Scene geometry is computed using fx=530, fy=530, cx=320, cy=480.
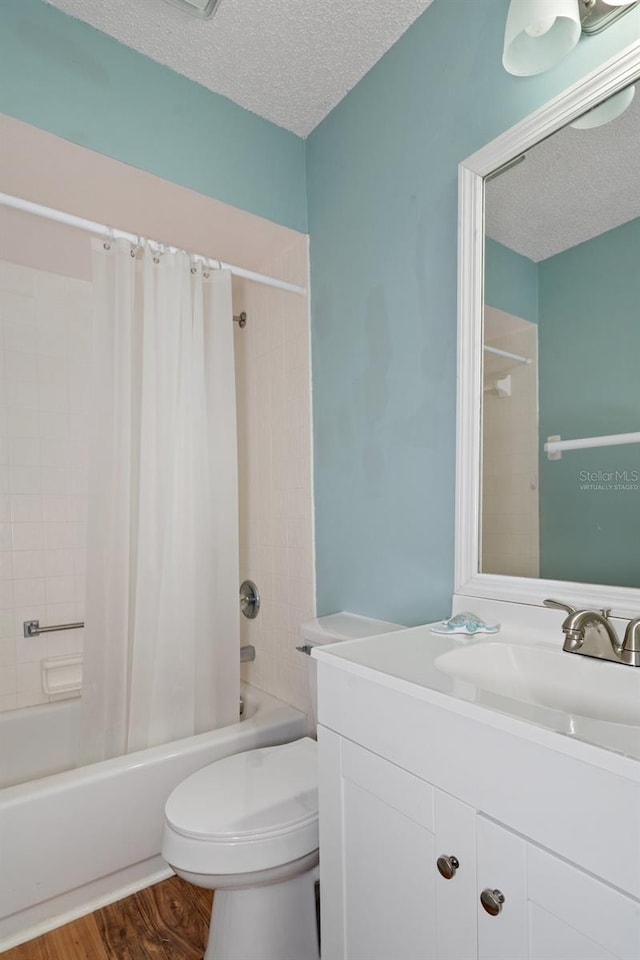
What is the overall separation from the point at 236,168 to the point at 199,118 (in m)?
0.18

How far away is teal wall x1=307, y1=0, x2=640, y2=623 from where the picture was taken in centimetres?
138

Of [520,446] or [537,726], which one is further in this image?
[520,446]

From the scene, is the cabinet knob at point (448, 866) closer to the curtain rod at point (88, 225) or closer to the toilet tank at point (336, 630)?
the toilet tank at point (336, 630)

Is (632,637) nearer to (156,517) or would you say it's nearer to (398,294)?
(398,294)

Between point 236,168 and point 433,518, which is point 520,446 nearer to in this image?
point 433,518

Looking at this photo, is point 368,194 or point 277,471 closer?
point 368,194

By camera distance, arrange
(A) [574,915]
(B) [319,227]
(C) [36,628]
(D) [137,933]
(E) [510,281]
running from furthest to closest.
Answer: (C) [36,628] < (B) [319,227] < (D) [137,933] < (E) [510,281] < (A) [574,915]

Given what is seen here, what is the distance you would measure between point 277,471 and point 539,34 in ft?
4.95

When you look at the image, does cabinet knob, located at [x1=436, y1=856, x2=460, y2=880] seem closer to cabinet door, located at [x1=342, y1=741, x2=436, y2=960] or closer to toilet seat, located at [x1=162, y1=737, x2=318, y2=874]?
cabinet door, located at [x1=342, y1=741, x2=436, y2=960]

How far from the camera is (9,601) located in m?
2.11

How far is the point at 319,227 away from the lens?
195 cm

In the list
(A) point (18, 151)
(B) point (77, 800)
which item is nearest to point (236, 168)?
(A) point (18, 151)
